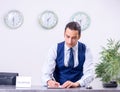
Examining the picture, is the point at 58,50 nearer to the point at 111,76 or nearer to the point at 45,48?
the point at 111,76

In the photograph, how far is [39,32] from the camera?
4648 millimetres

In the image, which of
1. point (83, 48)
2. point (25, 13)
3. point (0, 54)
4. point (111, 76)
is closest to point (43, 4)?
point (25, 13)

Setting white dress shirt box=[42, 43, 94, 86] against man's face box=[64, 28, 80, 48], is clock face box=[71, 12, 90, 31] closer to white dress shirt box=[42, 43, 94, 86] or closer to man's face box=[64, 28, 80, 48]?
white dress shirt box=[42, 43, 94, 86]

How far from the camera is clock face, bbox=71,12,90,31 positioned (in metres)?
4.73

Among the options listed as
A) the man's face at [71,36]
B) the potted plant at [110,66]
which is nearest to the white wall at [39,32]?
the potted plant at [110,66]

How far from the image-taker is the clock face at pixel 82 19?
15.5 feet

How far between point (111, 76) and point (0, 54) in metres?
1.90

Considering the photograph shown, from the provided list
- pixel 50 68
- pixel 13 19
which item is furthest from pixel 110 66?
pixel 13 19

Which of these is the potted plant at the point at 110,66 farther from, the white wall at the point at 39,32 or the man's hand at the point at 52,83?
the man's hand at the point at 52,83

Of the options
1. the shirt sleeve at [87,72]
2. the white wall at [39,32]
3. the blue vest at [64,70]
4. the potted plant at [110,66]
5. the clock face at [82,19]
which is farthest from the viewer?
the clock face at [82,19]

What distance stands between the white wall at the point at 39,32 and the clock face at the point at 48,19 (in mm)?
63

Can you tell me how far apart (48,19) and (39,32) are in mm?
290

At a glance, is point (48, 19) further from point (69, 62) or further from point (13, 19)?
point (69, 62)

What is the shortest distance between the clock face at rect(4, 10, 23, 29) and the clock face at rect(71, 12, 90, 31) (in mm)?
935
